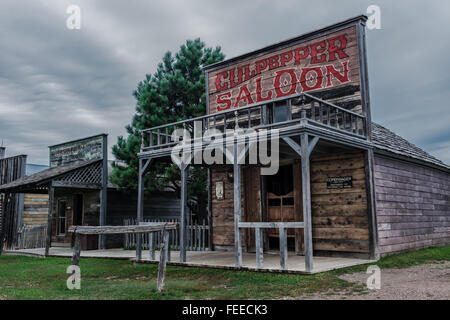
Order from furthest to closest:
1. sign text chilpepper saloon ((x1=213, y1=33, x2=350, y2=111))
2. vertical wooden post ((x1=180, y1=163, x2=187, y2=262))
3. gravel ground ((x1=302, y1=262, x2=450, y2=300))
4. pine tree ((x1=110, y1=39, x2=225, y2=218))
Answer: pine tree ((x1=110, y1=39, x2=225, y2=218)) < sign text chilpepper saloon ((x1=213, y1=33, x2=350, y2=111)) < vertical wooden post ((x1=180, y1=163, x2=187, y2=262)) < gravel ground ((x1=302, y1=262, x2=450, y2=300))

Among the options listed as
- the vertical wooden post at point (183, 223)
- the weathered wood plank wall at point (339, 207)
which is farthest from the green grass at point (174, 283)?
the weathered wood plank wall at point (339, 207)

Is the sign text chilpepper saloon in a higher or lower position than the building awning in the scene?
higher

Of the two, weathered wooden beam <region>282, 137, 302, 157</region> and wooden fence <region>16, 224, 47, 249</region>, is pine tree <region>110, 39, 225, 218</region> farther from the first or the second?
weathered wooden beam <region>282, 137, 302, 157</region>

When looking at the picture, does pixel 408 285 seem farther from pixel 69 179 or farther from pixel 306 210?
pixel 69 179

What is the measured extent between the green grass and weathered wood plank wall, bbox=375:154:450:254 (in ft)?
3.06

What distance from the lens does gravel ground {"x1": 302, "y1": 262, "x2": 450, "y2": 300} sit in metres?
6.21

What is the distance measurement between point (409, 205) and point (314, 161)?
3542 millimetres

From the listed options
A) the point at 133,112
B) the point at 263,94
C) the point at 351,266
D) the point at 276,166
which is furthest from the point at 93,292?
the point at 133,112

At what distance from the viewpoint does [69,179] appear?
16.1 meters

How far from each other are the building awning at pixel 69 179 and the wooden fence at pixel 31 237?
233cm

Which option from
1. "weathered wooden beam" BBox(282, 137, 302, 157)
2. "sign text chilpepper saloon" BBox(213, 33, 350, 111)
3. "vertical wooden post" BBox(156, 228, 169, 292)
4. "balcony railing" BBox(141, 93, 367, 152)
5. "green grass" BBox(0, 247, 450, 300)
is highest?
"sign text chilpepper saloon" BBox(213, 33, 350, 111)

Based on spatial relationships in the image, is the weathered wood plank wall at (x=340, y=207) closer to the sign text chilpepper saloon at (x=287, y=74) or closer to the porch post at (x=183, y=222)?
the sign text chilpepper saloon at (x=287, y=74)

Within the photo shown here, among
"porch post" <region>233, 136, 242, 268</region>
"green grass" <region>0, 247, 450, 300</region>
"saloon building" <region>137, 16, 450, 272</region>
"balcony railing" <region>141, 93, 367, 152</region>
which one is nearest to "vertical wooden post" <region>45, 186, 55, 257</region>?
"green grass" <region>0, 247, 450, 300</region>
